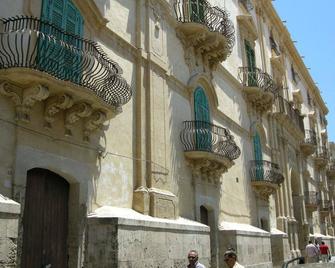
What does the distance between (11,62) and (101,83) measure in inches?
73.1

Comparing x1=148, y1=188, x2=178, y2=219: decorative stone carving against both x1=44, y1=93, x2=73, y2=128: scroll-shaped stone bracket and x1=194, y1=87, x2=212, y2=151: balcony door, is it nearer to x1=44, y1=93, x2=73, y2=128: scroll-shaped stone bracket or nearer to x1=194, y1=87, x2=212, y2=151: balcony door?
x1=194, y1=87, x2=212, y2=151: balcony door

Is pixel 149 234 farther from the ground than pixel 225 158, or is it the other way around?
pixel 225 158

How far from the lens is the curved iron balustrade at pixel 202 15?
520 inches

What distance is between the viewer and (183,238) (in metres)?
9.72

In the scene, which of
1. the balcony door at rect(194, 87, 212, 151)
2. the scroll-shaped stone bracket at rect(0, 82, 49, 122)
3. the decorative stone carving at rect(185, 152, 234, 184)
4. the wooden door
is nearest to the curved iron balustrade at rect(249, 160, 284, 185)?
the decorative stone carving at rect(185, 152, 234, 184)

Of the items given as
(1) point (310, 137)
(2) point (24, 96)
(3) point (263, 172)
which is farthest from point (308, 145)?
(2) point (24, 96)

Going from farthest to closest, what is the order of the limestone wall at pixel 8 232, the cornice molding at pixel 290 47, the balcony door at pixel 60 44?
the cornice molding at pixel 290 47
the balcony door at pixel 60 44
the limestone wall at pixel 8 232

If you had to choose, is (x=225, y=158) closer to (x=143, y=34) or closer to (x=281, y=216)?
(x=143, y=34)

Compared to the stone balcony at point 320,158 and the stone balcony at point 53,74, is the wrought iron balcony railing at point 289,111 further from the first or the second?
the stone balcony at point 53,74

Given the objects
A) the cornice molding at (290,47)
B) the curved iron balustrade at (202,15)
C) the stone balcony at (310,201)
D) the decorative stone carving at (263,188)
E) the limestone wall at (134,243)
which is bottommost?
the limestone wall at (134,243)

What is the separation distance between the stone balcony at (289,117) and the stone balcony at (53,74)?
1427cm

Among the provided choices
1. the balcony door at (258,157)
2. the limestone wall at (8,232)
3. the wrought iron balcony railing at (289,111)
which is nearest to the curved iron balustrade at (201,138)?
the balcony door at (258,157)

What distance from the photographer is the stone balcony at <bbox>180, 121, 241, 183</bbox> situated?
12.2m

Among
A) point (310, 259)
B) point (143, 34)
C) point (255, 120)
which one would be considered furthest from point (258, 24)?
point (143, 34)
